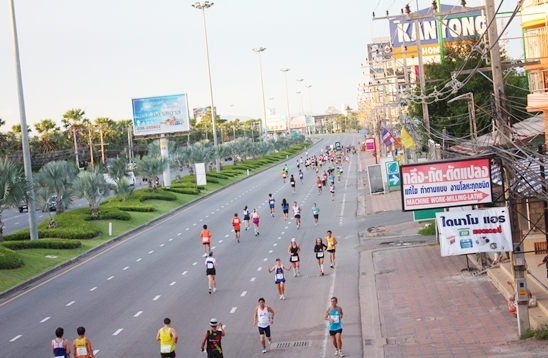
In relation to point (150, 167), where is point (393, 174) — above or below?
below

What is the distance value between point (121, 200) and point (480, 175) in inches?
1544

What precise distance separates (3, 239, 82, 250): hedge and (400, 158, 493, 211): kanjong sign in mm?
21570

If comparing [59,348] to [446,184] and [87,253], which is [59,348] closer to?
[446,184]

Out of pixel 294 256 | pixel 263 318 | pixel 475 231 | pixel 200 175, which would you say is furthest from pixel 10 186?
pixel 200 175

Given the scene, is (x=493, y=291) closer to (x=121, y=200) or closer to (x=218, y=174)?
(x=121, y=200)

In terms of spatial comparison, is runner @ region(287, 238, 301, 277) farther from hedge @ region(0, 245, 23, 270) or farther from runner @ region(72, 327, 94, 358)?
hedge @ region(0, 245, 23, 270)

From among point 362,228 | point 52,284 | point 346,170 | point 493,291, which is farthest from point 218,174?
point 493,291

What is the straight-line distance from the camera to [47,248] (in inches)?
1260

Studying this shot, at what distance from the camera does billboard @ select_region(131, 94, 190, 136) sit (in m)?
67.6

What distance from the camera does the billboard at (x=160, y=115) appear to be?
222 feet

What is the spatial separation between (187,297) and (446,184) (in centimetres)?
968

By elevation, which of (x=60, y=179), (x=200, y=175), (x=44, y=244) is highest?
(x=60, y=179)

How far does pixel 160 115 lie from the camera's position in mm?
67812

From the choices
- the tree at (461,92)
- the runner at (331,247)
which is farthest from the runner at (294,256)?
the tree at (461,92)
